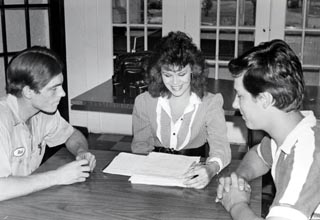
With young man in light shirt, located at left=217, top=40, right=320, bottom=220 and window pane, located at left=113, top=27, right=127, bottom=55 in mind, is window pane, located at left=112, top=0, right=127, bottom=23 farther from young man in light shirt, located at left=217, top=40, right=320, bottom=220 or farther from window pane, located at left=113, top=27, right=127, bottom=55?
young man in light shirt, located at left=217, top=40, right=320, bottom=220

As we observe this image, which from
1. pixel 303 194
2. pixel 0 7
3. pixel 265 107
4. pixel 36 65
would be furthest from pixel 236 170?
pixel 0 7

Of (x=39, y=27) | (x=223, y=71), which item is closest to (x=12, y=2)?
(x=39, y=27)

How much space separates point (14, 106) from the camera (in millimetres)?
2195

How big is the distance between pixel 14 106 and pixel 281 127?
1167 millimetres

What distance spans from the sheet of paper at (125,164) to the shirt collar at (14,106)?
1.47 ft

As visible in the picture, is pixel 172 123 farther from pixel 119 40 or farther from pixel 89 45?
pixel 89 45

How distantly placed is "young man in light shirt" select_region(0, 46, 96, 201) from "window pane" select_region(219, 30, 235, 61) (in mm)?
2529

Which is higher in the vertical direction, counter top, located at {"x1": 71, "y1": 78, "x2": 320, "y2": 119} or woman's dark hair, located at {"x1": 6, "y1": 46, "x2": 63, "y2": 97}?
woman's dark hair, located at {"x1": 6, "y1": 46, "x2": 63, "y2": 97}

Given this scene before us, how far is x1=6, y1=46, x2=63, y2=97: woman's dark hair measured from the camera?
2.13 meters

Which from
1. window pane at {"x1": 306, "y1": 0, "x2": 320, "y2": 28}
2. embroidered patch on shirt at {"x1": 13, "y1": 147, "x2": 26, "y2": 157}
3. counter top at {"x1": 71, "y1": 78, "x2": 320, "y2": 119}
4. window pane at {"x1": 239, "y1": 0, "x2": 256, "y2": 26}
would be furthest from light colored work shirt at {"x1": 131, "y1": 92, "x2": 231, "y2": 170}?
window pane at {"x1": 306, "y1": 0, "x2": 320, "y2": 28}

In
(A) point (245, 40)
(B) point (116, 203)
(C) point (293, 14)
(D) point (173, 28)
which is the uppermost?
(C) point (293, 14)

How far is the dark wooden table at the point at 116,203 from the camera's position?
1729 millimetres

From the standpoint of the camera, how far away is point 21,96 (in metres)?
2.20

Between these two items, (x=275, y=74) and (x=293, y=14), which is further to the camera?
(x=293, y=14)
